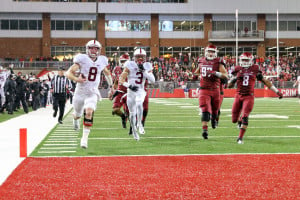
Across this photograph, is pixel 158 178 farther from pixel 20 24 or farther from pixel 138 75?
pixel 20 24

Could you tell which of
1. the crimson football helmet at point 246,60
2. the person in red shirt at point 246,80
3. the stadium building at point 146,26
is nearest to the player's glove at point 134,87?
the person in red shirt at point 246,80

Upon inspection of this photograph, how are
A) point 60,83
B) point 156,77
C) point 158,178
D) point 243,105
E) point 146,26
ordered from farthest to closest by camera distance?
point 146,26
point 156,77
point 60,83
point 243,105
point 158,178

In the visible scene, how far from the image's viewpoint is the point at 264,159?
310 inches

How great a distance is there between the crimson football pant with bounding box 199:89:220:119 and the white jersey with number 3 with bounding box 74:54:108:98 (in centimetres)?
252

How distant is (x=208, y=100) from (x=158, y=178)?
16.6ft

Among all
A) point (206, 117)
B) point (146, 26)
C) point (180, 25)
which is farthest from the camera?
point (180, 25)

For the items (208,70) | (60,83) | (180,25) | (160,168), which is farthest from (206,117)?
(180,25)

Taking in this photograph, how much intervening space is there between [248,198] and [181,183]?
981 mm

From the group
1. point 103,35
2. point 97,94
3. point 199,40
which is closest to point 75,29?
point 103,35

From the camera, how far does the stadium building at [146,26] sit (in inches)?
2183

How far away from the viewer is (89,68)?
9445 millimetres

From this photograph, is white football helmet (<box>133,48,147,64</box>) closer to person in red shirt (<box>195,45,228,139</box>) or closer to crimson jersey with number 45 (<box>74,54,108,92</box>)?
person in red shirt (<box>195,45,228,139</box>)

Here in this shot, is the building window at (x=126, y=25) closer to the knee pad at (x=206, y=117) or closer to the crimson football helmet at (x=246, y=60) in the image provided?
the knee pad at (x=206, y=117)

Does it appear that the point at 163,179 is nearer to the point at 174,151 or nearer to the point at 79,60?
the point at 174,151
